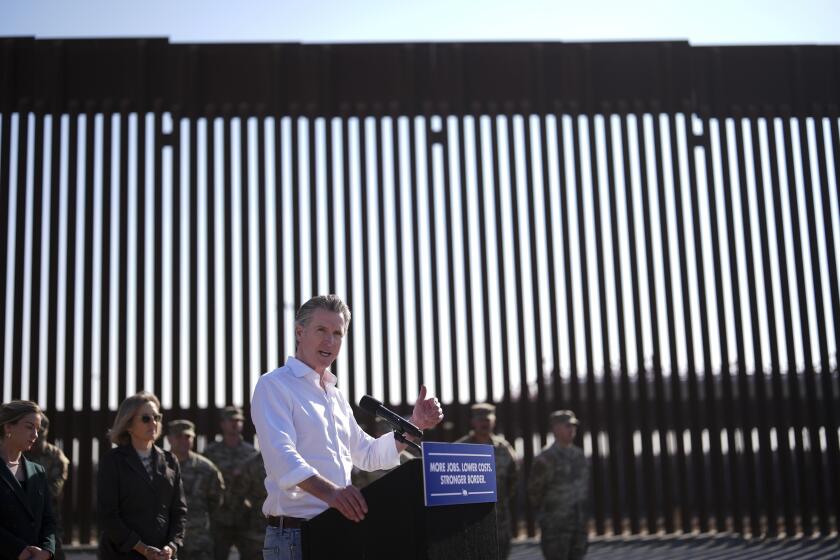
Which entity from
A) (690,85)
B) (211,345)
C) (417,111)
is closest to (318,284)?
(211,345)

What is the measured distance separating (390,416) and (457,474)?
0.67ft

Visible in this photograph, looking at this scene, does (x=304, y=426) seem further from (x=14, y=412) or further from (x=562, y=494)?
(x=562, y=494)

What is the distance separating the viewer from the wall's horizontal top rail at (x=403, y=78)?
859 cm

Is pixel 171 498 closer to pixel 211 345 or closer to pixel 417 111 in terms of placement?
pixel 211 345

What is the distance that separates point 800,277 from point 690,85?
6.98 ft

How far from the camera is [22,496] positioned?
3.22 m

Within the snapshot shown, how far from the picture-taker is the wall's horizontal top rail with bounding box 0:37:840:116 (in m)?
8.59

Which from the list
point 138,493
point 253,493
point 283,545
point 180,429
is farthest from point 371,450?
point 253,493

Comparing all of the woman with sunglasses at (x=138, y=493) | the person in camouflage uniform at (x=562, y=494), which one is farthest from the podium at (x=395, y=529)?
the person in camouflage uniform at (x=562, y=494)

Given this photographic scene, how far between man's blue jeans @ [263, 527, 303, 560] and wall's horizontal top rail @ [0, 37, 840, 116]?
269 inches

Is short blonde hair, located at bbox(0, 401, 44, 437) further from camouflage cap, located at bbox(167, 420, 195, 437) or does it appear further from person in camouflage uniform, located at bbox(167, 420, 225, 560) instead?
camouflage cap, located at bbox(167, 420, 195, 437)

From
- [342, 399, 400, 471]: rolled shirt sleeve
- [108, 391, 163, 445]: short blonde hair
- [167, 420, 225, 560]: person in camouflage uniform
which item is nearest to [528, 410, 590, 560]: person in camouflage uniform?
[167, 420, 225, 560]: person in camouflage uniform

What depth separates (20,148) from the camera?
851 cm

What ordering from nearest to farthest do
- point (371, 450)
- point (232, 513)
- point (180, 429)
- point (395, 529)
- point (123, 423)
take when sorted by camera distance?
point (395, 529), point (371, 450), point (123, 423), point (180, 429), point (232, 513)
